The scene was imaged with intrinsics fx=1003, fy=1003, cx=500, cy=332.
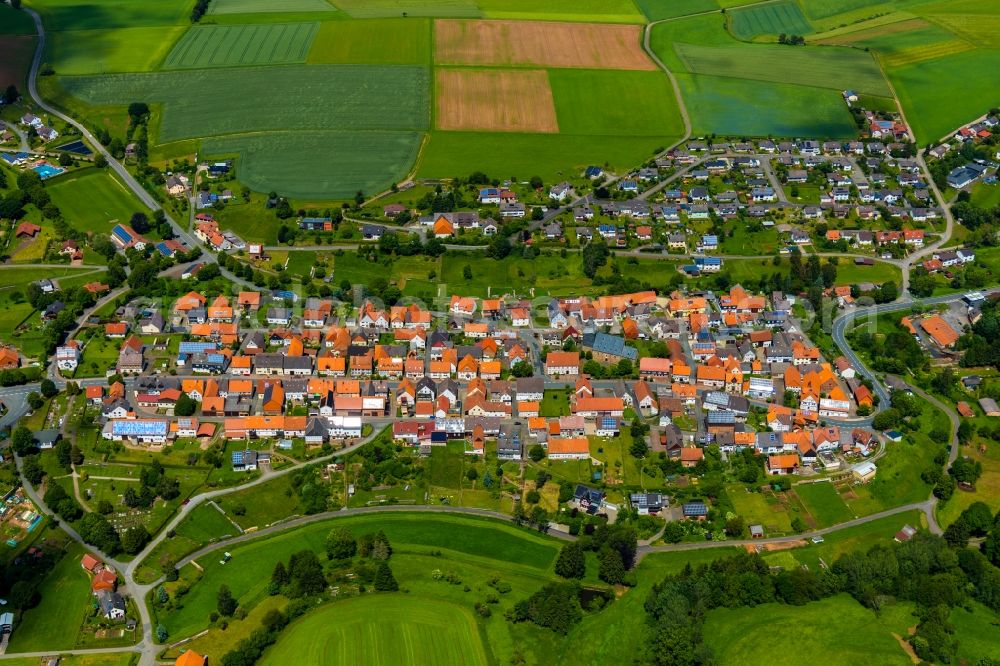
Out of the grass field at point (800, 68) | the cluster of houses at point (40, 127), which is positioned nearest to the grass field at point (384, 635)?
the cluster of houses at point (40, 127)

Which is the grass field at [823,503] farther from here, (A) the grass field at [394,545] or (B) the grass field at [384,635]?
(B) the grass field at [384,635]

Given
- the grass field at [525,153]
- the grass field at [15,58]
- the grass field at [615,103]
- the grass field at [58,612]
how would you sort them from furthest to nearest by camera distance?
the grass field at [15,58] → the grass field at [615,103] → the grass field at [525,153] → the grass field at [58,612]

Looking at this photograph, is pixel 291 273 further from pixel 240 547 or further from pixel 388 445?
pixel 240 547

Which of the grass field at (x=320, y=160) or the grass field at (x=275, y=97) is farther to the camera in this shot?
the grass field at (x=275, y=97)

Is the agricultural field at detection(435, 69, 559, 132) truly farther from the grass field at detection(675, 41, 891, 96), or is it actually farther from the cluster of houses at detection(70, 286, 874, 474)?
the cluster of houses at detection(70, 286, 874, 474)

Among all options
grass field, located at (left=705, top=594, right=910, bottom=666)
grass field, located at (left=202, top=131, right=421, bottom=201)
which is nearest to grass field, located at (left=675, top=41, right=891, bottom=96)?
grass field, located at (left=202, top=131, right=421, bottom=201)

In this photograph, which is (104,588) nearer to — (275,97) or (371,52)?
(275,97)

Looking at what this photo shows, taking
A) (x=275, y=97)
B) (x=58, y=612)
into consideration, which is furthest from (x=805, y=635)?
(x=275, y=97)
